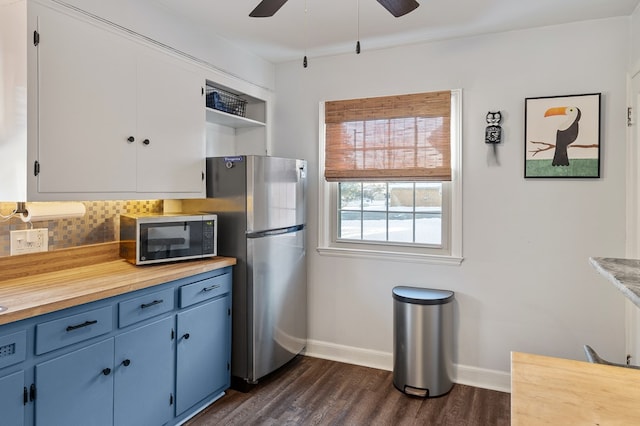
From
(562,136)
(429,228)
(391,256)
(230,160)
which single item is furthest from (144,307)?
(562,136)

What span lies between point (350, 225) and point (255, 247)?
963 mm

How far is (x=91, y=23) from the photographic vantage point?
2135 millimetres

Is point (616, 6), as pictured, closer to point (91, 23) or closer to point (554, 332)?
point (554, 332)

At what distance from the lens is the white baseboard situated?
295 centimetres

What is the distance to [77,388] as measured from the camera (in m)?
1.84

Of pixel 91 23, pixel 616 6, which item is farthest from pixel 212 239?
pixel 616 6

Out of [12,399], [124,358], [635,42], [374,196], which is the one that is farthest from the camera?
[374,196]

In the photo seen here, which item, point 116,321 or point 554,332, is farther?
point 554,332

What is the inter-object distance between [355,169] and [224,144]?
1159 millimetres

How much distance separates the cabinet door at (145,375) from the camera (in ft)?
6.70

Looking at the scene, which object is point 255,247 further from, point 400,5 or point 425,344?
point 400,5

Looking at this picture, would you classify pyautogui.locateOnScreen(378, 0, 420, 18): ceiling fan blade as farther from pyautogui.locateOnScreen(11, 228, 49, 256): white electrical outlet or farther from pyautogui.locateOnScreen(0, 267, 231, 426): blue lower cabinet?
pyautogui.locateOnScreen(11, 228, 49, 256): white electrical outlet

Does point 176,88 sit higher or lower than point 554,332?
higher

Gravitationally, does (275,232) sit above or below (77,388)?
above
